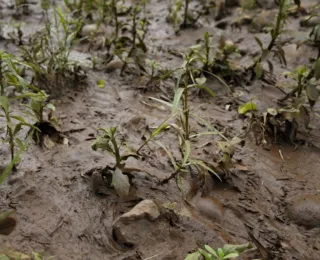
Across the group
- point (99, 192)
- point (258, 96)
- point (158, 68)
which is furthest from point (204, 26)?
point (99, 192)

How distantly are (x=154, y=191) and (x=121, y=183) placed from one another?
0.21 metres

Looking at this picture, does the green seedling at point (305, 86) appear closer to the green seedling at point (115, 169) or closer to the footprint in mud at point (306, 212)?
the footprint in mud at point (306, 212)

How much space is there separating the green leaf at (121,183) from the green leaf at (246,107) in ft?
3.60

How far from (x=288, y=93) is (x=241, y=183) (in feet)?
3.16

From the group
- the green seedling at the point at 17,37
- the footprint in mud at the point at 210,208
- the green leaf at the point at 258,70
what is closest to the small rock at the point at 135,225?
the footprint in mud at the point at 210,208

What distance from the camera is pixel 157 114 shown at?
2736 mm

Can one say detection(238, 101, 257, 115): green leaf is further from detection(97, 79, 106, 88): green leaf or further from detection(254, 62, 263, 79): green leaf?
detection(97, 79, 106, 88): green leaf

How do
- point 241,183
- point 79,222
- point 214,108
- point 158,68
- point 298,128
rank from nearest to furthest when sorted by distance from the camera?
point 79,222
point 241,183
point 298,128
point 214,108
point 158,68

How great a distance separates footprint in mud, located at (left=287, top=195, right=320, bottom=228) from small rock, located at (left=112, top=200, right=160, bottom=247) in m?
0.69

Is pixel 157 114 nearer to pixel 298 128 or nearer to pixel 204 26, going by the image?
pixel 298 128

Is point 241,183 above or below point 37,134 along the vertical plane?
below

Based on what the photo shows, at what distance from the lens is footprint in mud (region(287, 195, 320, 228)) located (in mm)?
1962

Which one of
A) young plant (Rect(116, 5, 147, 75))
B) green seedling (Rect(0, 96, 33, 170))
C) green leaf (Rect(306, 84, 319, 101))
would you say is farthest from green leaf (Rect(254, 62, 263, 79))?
green seedling (Rect(0, 96, 33, 170))

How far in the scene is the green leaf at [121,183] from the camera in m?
1.91
